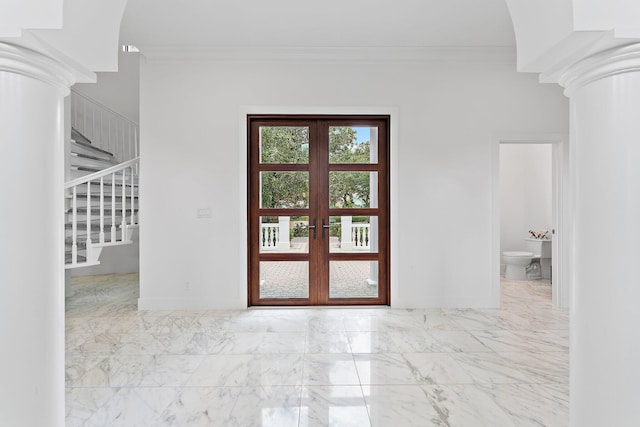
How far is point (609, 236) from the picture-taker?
0.92 meters

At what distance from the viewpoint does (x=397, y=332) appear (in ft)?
11.0

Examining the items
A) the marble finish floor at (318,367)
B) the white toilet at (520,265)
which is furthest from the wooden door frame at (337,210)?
the white toilet at (520,265)

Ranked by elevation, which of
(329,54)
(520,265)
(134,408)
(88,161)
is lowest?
(134,408)

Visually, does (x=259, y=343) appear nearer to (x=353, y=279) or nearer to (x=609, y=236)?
(x=353, y=279)

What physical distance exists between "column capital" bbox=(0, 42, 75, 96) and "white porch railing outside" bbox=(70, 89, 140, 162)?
584 cm

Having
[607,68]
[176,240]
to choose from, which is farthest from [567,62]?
[176,240]

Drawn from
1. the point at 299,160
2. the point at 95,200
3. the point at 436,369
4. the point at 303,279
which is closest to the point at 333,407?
the point at 436,369

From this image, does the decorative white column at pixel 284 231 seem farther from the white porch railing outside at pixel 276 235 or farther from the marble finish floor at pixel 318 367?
the marble finish floor at pixel 318 367

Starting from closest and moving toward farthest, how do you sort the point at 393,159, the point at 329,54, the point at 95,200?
1. the point at 329,54
2. the point at 393,159
3. the point at 95,200

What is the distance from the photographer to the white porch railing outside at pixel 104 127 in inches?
239

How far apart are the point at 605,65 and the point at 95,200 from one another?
555cm

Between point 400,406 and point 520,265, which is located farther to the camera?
point 520,265

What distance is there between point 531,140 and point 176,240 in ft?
13.8

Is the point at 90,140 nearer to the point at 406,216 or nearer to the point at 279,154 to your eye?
the point at 279,154
